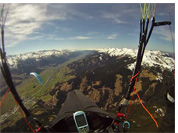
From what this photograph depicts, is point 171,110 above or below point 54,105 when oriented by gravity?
above

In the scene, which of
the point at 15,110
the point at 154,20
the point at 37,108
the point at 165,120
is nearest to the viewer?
the point at 154,20

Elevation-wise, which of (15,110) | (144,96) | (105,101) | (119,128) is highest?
(119,128)

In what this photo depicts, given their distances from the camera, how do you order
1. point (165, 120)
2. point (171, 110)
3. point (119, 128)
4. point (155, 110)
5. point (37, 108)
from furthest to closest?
point (37, 108) < point (155, 110) < point (165, 120) < point (171, 110) < point (119, 128)

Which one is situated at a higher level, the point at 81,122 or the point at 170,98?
the point at 81,122

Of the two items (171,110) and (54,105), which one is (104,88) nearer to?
(54,105)

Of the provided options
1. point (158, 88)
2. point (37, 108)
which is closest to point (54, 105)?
point (37, 108)

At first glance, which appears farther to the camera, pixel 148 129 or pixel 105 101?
pixel 105 101

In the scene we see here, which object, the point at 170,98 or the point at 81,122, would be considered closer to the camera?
the point at 81,122

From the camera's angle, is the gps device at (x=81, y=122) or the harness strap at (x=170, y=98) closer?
the gps device at (x=81, y=122)

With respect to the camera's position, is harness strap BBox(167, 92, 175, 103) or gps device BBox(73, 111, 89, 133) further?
harness strap BBox(167, 92, 175, 103)

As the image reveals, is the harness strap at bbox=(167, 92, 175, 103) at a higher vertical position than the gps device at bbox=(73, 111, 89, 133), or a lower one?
lower

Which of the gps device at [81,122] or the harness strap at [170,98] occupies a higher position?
the gps device at [81,122]
